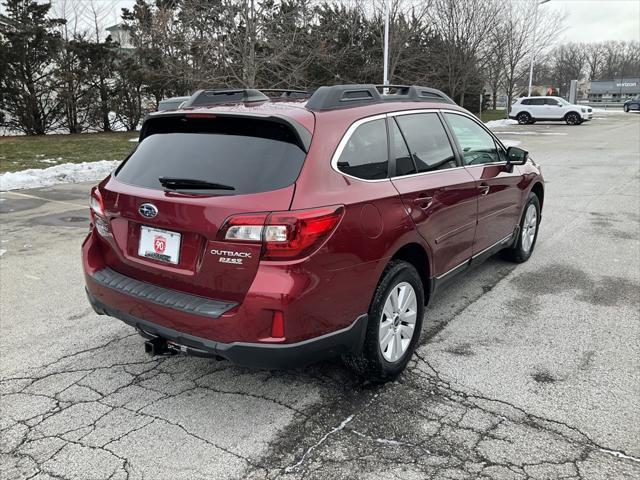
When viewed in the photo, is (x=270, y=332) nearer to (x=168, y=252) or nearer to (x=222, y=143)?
(x=168, y=252)

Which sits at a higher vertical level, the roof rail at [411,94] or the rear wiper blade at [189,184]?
the roof rail at [411,94]

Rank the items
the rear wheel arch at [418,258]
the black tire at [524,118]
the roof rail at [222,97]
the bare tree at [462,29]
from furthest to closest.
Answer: the black tire at [524,118] < the bare tree at [462,29] < the roof rail at [222,97] < the rear wheel arch at [418,258]

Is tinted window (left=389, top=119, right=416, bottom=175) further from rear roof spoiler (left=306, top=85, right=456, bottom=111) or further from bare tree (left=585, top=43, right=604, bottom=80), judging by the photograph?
bare tree (left=585, top=43, right=604, bottom=80)

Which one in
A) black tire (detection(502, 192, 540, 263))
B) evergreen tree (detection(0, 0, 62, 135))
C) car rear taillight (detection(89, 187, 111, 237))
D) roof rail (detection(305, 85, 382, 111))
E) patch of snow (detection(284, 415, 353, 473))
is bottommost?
patch of snow (detection(284, 415, 353, 473))

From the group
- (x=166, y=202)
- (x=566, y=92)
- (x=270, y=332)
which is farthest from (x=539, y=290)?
(x=566, y=92)

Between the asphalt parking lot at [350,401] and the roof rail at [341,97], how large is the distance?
1.67m

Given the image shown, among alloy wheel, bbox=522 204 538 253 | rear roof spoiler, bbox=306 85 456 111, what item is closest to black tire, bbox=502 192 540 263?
alloy wheel, bbox=522 204 538 253

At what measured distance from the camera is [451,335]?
4004 millimetres

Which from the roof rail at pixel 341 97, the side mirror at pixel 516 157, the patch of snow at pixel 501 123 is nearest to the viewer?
the roof rail at pixel 341 97

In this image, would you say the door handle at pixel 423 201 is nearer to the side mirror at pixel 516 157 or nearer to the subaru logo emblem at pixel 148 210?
the subaru logo emblem at pixel 148 210

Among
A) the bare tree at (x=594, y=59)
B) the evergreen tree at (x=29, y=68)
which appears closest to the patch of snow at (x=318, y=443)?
the evergreen tree at (x=29, y=68)

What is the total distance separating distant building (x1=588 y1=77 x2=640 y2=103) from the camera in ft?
227

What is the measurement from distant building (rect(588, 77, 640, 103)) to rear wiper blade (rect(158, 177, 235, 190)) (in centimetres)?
7767

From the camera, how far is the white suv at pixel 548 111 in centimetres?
3266
